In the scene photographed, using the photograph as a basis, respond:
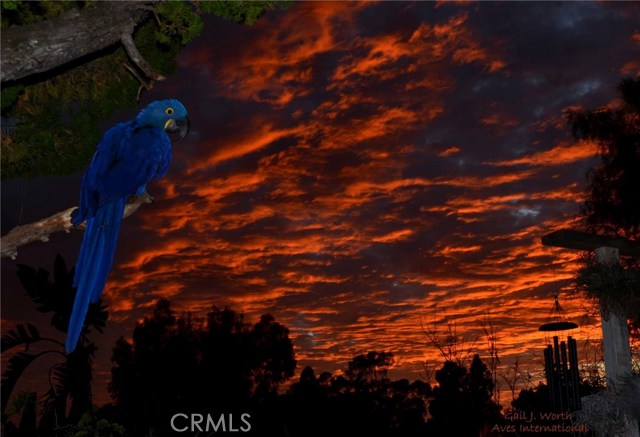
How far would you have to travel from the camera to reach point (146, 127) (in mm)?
5145

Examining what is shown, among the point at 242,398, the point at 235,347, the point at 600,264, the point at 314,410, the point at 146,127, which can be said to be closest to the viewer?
the point at 146,127

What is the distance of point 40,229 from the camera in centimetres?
623

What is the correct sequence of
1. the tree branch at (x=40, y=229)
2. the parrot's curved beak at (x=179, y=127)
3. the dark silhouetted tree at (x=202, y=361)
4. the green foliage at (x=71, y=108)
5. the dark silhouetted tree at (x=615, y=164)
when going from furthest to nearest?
the dark silhouetted tree at (x=202, y=361), the dark silhouetted tree at (x=615, y=164), the green foliage at (x=71, y=108), the tree branch at (x=40, y=229), the parrot's curved beak at (x=179, y=127)

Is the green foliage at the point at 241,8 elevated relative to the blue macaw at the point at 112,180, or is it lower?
elevated

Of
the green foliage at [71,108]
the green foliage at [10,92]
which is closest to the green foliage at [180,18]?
the green foliage at [71,108]

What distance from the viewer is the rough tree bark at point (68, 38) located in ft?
20.8

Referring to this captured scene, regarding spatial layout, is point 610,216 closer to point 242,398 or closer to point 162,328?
point 242,398

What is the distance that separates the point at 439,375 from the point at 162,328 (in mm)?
13803

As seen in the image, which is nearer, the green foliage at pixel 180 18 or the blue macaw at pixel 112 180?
the blue macaw at pixel 112 180

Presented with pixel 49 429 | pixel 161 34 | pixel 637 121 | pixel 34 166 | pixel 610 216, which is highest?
pixel 637 121

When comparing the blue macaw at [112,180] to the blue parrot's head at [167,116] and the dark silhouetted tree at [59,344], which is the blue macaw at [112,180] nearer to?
the blue parrot's head at [167,116]

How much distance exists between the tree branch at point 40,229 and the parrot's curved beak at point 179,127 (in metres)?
0.58

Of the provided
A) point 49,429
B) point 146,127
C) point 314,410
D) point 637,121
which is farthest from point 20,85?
point 637,121

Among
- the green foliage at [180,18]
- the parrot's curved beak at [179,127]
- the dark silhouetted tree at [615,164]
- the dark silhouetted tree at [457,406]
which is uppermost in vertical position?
the dark silhouetted tree at [615,164]
